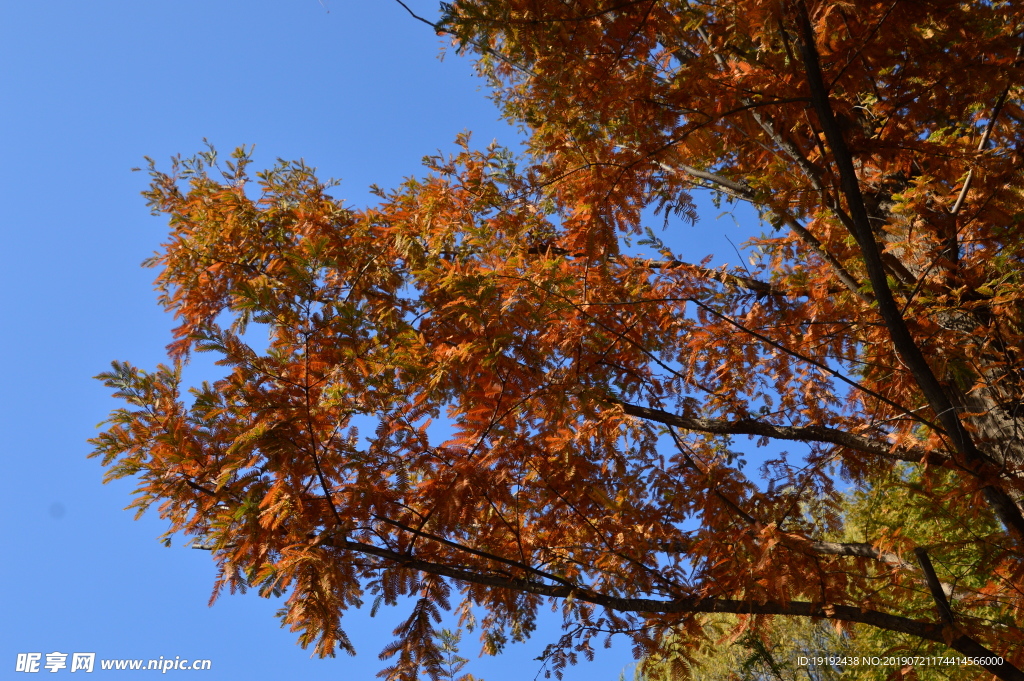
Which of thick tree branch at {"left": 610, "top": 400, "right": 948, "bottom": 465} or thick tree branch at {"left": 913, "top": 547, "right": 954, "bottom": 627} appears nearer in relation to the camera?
thick tree branch at {"left": 913, "top": 547, "right": 954, "bottom": 627}

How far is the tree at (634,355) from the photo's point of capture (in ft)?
10.1

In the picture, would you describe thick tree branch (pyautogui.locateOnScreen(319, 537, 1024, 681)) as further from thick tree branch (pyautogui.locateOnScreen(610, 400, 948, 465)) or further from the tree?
thick tree branch (pyautogui.locateOnScreen(610, 400, 948, 465))

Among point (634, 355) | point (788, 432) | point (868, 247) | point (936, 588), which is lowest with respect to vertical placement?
point (936, 588)

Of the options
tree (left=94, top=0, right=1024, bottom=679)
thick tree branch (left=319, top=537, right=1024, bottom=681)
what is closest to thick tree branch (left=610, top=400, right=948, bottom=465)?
tree (left=94, top=0, right=1024, bottom=679)

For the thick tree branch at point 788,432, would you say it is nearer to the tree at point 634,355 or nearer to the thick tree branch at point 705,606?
the tree at point 634,355

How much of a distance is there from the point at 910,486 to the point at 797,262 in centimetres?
213

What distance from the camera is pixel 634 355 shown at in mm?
4621

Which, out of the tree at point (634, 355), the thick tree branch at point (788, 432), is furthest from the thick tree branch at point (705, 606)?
the thick tree branch at point (788, 432)

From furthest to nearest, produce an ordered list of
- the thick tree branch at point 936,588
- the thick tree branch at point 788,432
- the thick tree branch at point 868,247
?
the thick tree branch at point 788,432 < the thick tree branch at point 936,588 < the thick tree branch at point 868,247

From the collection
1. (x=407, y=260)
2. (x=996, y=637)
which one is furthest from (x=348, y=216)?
(x=996, y=637)

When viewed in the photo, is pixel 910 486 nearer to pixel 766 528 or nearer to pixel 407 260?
pixel 766 528

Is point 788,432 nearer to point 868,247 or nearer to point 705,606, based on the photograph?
point 705,606

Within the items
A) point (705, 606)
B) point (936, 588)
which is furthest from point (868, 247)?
point (705, 606)

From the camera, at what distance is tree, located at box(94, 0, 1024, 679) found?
3.07 m
